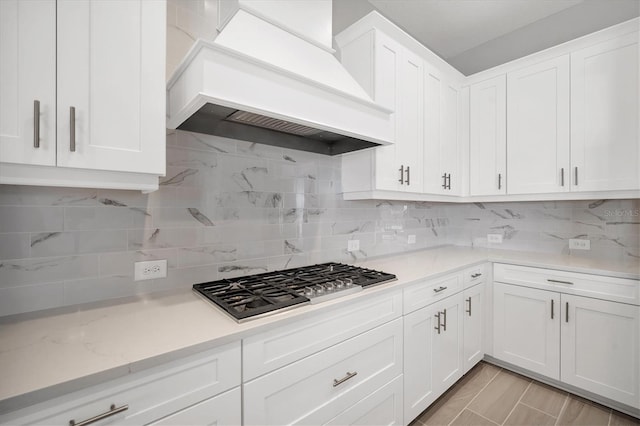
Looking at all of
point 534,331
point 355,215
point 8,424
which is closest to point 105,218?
point 8,424

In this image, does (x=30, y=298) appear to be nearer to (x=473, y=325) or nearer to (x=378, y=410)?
(x=378, y=410)

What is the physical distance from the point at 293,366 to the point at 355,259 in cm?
123

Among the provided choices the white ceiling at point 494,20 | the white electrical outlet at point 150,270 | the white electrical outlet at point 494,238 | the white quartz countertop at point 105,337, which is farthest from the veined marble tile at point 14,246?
the white electrical outlet at point 494,238

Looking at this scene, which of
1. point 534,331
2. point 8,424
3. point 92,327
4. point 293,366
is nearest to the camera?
point 8,424

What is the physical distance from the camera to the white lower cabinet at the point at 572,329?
183 centimetres

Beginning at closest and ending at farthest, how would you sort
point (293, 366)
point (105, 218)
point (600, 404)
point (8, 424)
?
point (8, 424) → point (293, 366) → point (105, 218) → point (600, 404)

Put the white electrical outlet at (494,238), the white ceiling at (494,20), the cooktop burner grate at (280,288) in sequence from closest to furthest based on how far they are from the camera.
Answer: the cooktop burner grate at (280,288) < the white ceiling at (494,20) < the white electrical outlet at (494,238)

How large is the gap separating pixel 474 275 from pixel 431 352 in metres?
0.75

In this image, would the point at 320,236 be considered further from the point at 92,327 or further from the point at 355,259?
the point at 92,327

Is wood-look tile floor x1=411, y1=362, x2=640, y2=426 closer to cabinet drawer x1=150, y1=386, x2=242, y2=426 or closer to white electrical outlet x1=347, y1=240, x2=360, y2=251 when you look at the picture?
white electrical outlet x1=347, y1=240, x2=360, y2=251

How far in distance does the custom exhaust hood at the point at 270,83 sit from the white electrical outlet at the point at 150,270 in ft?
2.11

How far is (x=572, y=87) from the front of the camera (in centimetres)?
221

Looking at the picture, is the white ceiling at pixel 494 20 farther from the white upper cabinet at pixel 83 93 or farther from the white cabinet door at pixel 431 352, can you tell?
the white cabinet door at pixel 431 352

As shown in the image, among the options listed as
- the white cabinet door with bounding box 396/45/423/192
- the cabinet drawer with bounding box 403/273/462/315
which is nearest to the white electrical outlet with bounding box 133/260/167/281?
the cabinet drawer with bounding box 403/273/462/315
